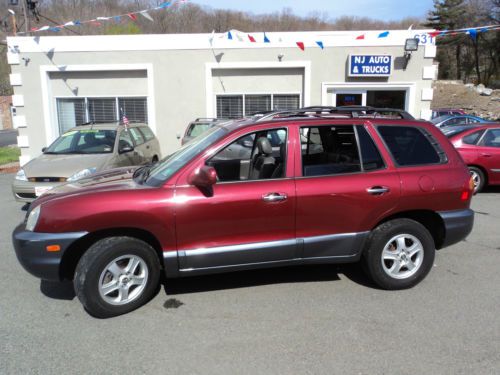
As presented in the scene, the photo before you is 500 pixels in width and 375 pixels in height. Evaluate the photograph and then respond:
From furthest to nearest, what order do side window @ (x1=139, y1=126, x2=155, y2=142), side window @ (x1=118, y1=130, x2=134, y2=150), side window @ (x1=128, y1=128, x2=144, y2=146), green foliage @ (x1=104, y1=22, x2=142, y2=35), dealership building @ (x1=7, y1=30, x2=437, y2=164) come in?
green foliage @ (x1=104, y1=22, x2=142, y2=35) < dealership building @ (x1=7, y1=30, x2=437, y2=164) < side window @ (x1=139, y1=126, x2=155, y2=142) < side window @ (x1=128, y1=128, x2=144, y2=146) < side window @ (x1=118, y1=130, x2=134, y2=150)

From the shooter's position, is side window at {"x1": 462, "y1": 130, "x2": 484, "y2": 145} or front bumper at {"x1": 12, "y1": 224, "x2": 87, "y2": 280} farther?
side window at {"x1": 462, "y1": 130, "x2": 484, "y2": 145}

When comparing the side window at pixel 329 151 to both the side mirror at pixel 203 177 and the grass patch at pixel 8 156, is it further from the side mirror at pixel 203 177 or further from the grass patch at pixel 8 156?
the grass patch at pixel 8 156

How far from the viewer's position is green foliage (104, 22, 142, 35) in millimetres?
33125

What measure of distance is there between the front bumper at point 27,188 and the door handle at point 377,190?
5133 millimetres

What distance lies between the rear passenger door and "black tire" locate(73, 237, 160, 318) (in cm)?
144

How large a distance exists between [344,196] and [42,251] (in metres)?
2.72

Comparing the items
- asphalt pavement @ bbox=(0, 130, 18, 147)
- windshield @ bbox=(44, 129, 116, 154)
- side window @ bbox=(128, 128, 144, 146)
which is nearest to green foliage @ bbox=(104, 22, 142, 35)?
asphalt pavement @ bbox=(0, 130, 18, 147)

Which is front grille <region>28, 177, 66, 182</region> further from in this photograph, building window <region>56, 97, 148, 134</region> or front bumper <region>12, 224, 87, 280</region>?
building window <region>56, 97, 148, 134</region>

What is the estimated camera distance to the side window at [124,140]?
781cm

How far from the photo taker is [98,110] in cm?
1299

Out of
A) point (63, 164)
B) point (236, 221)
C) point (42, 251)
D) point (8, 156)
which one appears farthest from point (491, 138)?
point (8, 156)

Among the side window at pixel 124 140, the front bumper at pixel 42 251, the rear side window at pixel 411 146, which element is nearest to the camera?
the front bumper at pixel 42 251

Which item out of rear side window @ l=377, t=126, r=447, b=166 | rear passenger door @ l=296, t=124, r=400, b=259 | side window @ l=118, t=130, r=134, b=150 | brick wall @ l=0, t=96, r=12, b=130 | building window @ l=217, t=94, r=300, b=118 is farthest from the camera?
brick wall @ l=0, t=96, r=12, b=130

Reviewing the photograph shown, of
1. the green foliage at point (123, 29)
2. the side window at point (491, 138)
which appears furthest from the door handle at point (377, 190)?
the green foliage at point (123, 29)
